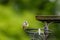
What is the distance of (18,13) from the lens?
9820 mm

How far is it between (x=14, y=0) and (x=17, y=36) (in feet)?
4.40

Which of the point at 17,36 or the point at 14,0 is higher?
the point at 14,0

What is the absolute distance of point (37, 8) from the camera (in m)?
9.97

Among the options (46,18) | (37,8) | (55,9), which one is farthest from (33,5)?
(46,18)

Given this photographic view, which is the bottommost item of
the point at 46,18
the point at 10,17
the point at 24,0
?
the point at 46,18

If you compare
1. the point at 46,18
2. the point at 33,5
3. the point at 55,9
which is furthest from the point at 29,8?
the point at 46,18

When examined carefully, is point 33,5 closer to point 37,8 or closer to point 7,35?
point 37,8

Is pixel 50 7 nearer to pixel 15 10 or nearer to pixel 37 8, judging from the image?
pixel 37 8

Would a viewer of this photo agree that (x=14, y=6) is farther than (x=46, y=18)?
Yes

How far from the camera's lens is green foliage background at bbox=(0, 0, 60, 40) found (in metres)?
9.49

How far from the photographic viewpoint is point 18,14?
9.79 meters

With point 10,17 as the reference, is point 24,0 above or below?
above

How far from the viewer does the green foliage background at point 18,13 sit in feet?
31.1

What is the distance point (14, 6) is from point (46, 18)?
4.97m
